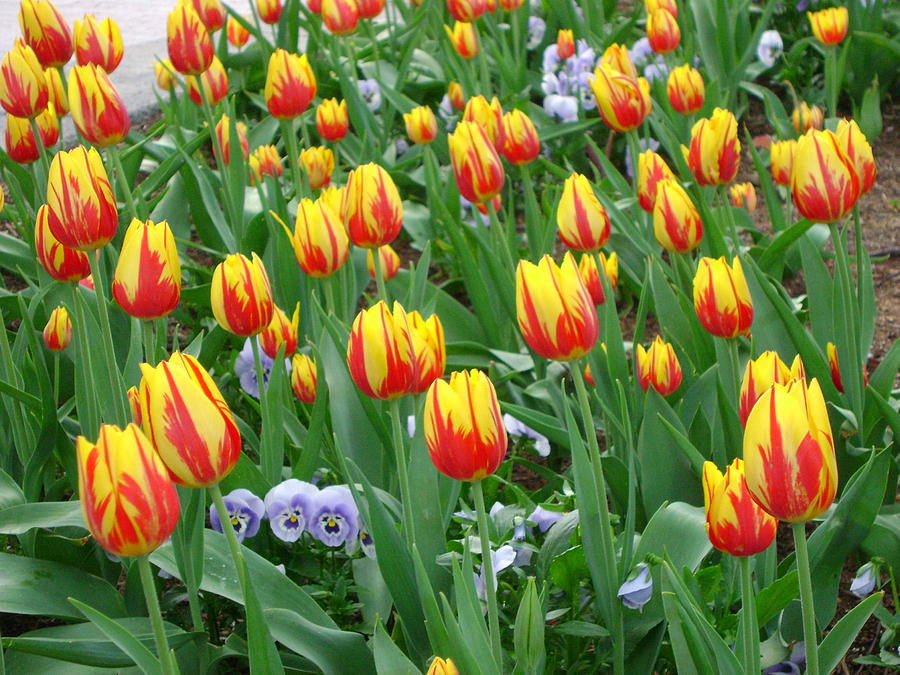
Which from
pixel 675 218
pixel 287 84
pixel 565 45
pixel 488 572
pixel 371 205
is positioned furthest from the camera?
pixel 565 45

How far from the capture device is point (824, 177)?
1660mm

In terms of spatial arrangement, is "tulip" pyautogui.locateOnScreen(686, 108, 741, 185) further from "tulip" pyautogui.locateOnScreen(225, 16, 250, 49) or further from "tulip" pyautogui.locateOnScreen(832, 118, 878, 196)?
"tulip" pyautogui.locateOnScreen(225, 16, 250, 49)

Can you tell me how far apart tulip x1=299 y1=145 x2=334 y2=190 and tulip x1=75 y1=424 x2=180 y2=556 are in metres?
1.75

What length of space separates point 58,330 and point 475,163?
0.77 m

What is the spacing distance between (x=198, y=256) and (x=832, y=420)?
203 cm

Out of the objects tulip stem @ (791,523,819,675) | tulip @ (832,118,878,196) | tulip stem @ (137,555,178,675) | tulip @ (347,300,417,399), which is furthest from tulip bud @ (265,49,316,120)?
tulip stem @ (791,523,819,675)

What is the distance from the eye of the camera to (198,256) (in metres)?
3.41

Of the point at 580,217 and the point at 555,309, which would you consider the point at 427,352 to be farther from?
the point at 580,217

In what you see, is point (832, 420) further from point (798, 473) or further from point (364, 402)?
point (798, 473)

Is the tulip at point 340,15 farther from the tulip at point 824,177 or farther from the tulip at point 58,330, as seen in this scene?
the tulip at point 824,177

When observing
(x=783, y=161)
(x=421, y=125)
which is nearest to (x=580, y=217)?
(x=783, y=161)

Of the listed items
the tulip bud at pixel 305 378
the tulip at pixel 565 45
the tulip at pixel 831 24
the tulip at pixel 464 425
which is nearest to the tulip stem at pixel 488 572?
the tulip at pixel 464 425

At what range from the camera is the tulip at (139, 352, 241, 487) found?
3.42 ft

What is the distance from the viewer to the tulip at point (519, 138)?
2.23 m
